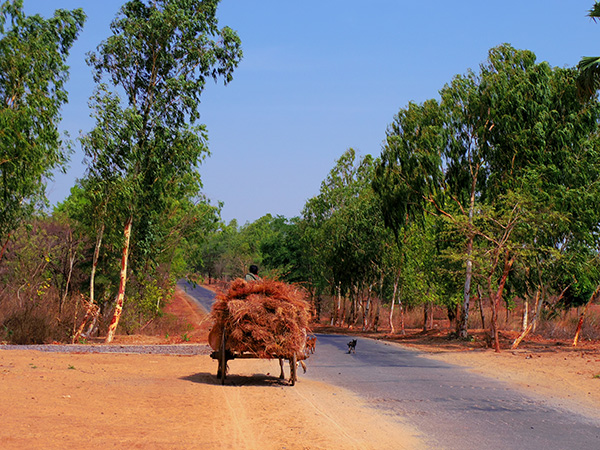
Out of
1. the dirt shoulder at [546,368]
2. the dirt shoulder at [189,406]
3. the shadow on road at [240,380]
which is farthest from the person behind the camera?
the shadow on road at [240,380]

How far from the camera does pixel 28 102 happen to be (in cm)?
2198

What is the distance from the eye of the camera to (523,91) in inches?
1155

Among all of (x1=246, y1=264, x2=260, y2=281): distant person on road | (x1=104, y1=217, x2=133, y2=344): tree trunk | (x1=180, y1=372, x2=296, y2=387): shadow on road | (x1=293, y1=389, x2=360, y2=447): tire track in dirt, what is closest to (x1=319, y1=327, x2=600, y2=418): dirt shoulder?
(x1=293, y1=389, x2=360, y2=447): tire track in dirt

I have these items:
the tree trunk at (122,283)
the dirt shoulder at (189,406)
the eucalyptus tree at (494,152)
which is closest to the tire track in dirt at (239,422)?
the dirt shoulder at (189,406)

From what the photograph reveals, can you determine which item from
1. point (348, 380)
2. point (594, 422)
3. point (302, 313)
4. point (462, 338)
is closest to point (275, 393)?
point (302, 313)

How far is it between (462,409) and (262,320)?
3907mm

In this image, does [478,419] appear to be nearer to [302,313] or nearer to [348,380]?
[302,313]

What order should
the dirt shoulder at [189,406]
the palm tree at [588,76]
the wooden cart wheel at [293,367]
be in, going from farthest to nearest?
the palm tree at [588,76]
the wooden cart wheel at [293,367]
the dirt shoulder at [189,406]

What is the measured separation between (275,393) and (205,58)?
22.8 meters

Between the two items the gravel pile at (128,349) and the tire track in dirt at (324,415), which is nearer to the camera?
the tire track in dirt at (324,415)

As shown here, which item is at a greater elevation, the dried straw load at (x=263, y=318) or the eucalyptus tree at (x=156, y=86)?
the eucalyptus tree at (x=156, y=86)

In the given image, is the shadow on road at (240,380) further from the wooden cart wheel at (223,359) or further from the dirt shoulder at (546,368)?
the dirt shoulder at (546,368)

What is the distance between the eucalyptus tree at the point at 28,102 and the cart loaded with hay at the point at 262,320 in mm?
11436

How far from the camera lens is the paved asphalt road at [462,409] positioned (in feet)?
25.7
